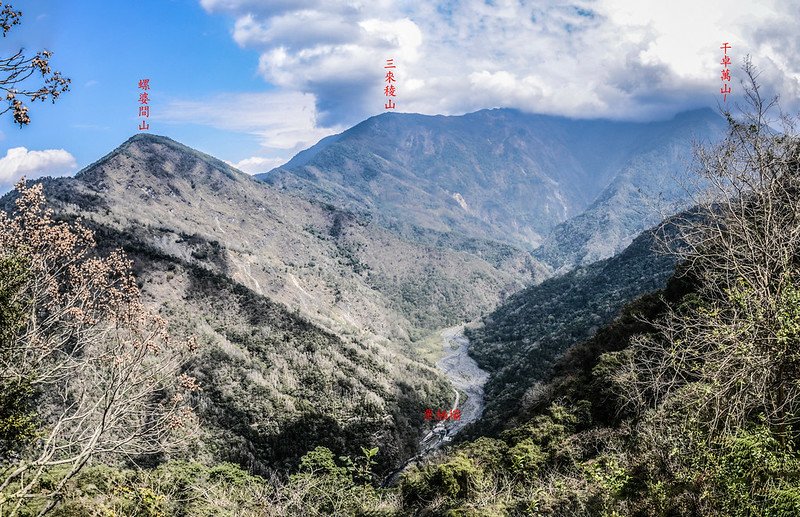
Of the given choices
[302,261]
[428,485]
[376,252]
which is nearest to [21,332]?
[428,485]

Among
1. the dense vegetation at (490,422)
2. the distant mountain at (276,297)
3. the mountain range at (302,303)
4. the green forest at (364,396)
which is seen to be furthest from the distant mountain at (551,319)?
the dense vegetation at (490,422)

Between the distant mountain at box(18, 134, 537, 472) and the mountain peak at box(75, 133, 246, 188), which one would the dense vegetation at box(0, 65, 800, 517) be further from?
the mountain peak at box(75, 133, 246, 188)

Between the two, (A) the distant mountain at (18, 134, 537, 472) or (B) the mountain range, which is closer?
(A) the distant mountain at (18, 134, 537, 472)

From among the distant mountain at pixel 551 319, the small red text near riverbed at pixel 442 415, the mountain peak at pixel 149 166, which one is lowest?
the small red text near riverbed at pixel 442 415

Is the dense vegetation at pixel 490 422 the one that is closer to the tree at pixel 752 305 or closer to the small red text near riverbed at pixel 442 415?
the tree at pixel 752 305

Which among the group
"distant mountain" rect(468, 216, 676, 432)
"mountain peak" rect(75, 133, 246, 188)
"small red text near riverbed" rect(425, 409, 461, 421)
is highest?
"mountain peak" rect(75, 133, 246, 188)

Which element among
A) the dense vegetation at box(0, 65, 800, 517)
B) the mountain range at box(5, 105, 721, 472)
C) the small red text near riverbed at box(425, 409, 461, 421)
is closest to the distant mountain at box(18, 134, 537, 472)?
the mountain range at box(5, 105, 721, 472)
